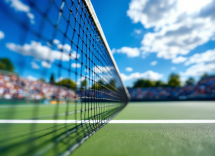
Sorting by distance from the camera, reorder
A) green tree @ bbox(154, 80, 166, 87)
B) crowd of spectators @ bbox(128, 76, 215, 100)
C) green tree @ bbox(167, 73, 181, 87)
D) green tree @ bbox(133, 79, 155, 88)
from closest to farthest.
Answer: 1. crowd of spectators @ bbox(128, 76, 215, 100)
2. green tree @ bbox(167, 73, 181, 87)
3. green tree @ bbox(154, 80, 166, 87)
4. green tree @ bbox(133, 79, 155, 88)

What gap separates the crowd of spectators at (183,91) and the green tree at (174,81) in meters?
18.2

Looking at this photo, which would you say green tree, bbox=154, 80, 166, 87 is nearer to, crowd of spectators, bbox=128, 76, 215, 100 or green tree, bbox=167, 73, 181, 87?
green tree, bbox=167, 73, 181, 87

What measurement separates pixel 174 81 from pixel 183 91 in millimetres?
21285

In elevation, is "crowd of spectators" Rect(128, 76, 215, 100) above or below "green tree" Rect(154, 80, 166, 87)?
below

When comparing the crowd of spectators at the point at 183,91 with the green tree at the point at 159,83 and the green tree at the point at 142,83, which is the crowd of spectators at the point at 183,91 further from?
the green tree at the point at 159,83

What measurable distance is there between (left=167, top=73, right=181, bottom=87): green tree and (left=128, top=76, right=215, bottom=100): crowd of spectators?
59.6ft

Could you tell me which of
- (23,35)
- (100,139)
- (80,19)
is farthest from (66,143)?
(80,19)

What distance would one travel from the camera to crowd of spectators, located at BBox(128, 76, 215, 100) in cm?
2385

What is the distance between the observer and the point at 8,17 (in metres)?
0.92

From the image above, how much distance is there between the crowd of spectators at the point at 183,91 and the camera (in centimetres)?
2385

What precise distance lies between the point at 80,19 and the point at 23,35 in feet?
3.64

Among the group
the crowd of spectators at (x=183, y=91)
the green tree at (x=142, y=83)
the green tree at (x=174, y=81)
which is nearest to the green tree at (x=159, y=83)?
the green tree at (x=142, y=83)

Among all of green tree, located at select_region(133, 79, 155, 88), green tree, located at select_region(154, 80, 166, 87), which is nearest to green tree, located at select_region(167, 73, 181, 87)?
green tree, located at select_region(154, 80, 166, 87)

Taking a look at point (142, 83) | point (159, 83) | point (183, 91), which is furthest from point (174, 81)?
point (183, 91)
